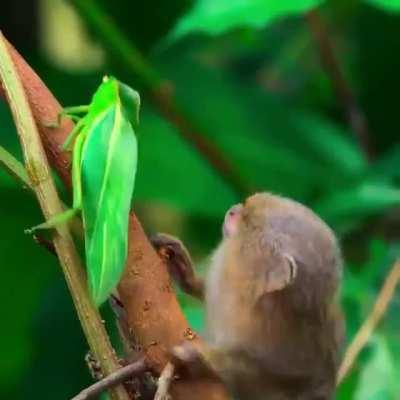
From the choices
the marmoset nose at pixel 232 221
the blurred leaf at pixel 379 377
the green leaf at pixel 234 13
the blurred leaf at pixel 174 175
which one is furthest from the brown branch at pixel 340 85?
the marmoset nose at pixel 232 221

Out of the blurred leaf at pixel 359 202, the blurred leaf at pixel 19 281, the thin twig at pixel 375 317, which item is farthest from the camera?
the blurred leaf at pixel 19 281

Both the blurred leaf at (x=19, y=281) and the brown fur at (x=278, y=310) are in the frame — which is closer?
the brown fur at (x=278, y=310)

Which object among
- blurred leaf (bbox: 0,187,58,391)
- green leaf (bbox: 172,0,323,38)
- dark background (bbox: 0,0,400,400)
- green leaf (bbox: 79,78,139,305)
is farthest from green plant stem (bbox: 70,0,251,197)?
green leaf (bbox: 79,78,139,305)

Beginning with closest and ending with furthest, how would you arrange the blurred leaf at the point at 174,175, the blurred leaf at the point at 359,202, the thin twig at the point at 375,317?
the thin twig at the point at 375,317
the blurred leaf at the point at 359,202
the blurred leaf at the point at 174,175

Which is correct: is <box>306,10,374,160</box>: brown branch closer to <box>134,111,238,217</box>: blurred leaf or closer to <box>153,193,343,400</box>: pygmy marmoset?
<box>134,111,238,217</box>: blurred leaf

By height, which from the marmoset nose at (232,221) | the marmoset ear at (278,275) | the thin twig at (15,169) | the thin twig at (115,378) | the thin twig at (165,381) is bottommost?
the thin twig at (165,381)

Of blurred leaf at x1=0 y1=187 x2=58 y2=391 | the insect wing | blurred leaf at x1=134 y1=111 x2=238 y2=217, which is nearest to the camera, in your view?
the insect wing

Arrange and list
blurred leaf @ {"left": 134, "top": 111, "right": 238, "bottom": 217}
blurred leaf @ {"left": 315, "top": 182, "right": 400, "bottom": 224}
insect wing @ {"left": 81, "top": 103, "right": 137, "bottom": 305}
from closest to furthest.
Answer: insect wing @ {"left": 81, "top": 103, "right": 137, "bottom": 305} → blurred leaf @ {"left": 315, "top": 182, "right": 400, "bottom": 224} → blurred leaf @ {"left": 134, "top": 111, "right": 238, "bottom": 217}

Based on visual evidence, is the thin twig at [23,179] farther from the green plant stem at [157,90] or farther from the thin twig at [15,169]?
the green plant stem at [157,90]
